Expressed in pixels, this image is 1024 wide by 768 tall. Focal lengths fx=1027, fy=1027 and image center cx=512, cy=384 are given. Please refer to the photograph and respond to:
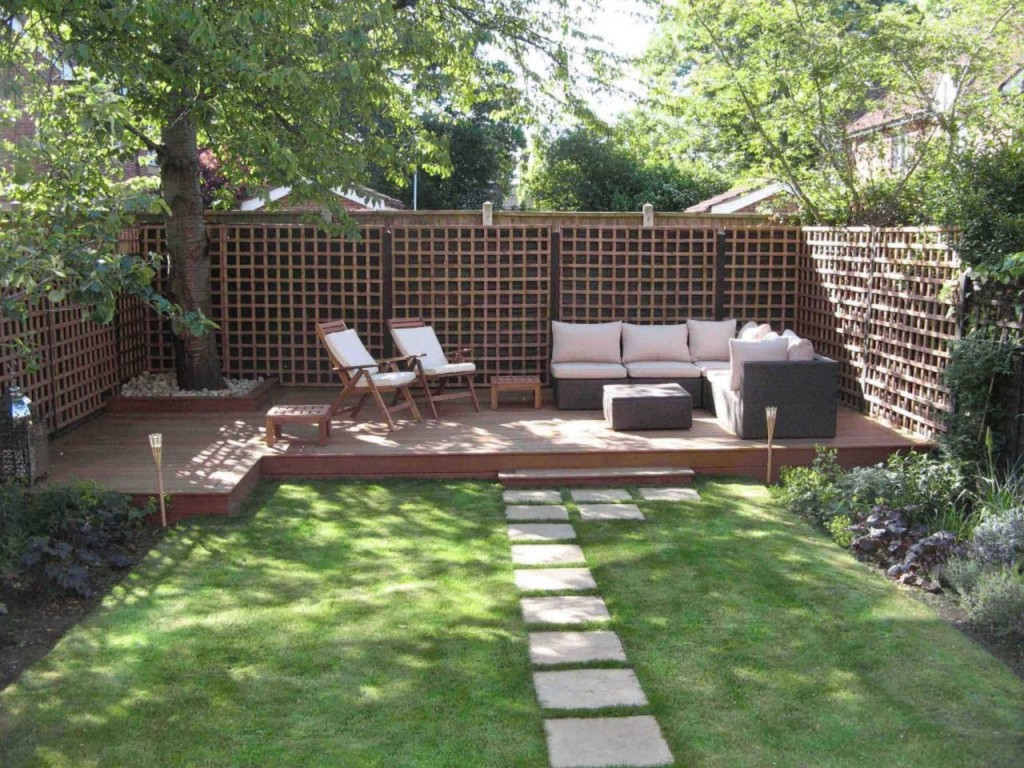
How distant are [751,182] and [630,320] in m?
2.47

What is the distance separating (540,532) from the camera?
598 centimetres

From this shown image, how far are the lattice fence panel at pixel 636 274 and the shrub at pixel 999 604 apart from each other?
596 centimetres

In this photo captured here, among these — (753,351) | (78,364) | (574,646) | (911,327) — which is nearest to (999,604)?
(574,646)

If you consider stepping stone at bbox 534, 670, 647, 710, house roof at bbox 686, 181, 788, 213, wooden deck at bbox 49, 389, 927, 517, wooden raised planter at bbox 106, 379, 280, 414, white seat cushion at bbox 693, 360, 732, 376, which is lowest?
stepping stone at bbox 534, 670, 647, 710

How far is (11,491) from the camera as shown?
567 centimetres

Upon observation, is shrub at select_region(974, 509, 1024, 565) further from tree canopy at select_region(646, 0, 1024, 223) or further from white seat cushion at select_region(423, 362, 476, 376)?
tree canopy at select_region(646, 0, 1024, 223)

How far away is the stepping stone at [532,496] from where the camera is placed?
263 inches

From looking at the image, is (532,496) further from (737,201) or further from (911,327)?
(737,201)

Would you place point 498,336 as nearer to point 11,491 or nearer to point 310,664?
point 11,491

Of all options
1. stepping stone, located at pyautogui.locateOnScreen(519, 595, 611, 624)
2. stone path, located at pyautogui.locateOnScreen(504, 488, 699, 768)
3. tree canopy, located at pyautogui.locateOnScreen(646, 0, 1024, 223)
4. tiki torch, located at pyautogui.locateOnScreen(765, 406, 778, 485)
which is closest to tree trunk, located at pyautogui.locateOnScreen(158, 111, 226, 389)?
stone path, located at pyautogui.locateOnScreen(504, 488, 699, 768)

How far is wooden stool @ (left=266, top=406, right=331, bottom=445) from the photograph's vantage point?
24.7 ft

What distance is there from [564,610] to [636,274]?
616cm

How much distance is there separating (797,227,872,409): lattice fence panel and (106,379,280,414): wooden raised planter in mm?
5252

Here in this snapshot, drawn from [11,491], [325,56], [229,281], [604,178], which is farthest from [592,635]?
[604,178]
